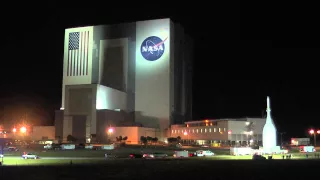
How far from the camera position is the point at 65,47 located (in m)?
184

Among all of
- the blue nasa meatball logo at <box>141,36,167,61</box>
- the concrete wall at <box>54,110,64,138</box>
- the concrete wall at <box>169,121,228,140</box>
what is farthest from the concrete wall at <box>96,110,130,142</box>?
the blue nasa meatball logo at <box>141,36,167,61</box>

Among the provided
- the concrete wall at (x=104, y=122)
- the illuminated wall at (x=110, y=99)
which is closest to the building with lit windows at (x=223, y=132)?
the concrete wall at (x=104, y=122)

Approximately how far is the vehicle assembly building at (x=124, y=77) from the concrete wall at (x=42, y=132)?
9716mm

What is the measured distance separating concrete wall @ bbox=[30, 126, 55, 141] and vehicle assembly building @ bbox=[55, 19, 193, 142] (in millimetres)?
9716

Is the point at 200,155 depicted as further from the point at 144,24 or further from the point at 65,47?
the point at 65,47

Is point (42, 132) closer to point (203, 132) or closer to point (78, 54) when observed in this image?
point (78, 54)

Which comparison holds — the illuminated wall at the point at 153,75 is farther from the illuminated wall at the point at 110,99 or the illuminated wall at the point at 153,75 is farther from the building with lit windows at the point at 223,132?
the building with lit windows at the point at 223,132

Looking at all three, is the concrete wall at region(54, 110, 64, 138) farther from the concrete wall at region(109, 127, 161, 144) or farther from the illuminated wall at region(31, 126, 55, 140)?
the concrete wall at region(109, 127, 161, 144)

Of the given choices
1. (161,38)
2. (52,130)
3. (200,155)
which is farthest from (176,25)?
(200,155)

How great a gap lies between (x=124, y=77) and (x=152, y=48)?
18.5 metres

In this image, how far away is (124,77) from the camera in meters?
180

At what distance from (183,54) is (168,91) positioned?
86.7ft

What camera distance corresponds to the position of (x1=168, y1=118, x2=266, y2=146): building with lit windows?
485 ft

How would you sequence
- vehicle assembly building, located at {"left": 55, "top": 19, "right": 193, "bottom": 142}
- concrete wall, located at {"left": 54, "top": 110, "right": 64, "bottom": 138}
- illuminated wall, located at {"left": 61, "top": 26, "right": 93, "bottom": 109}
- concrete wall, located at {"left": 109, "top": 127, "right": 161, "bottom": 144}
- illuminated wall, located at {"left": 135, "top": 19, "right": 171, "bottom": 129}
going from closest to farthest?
vehicle assembly building, located at {"left": 55, "top": 19, "right": 193, "bottom": 142} < concrete wall, located at {"left": 109, "top": 127, "right": 161, "bottom": 144} < concrete wall, located at {"left": 54, "top": 110, "right": 64, "bottom": 138} < illuminated wall, located at {"left": 135, "top": 19, "right": 171, "bottom": 129} < illuminated wall, located at {"left": 61, "top": 26, "right": 93, "bottom": 109}
